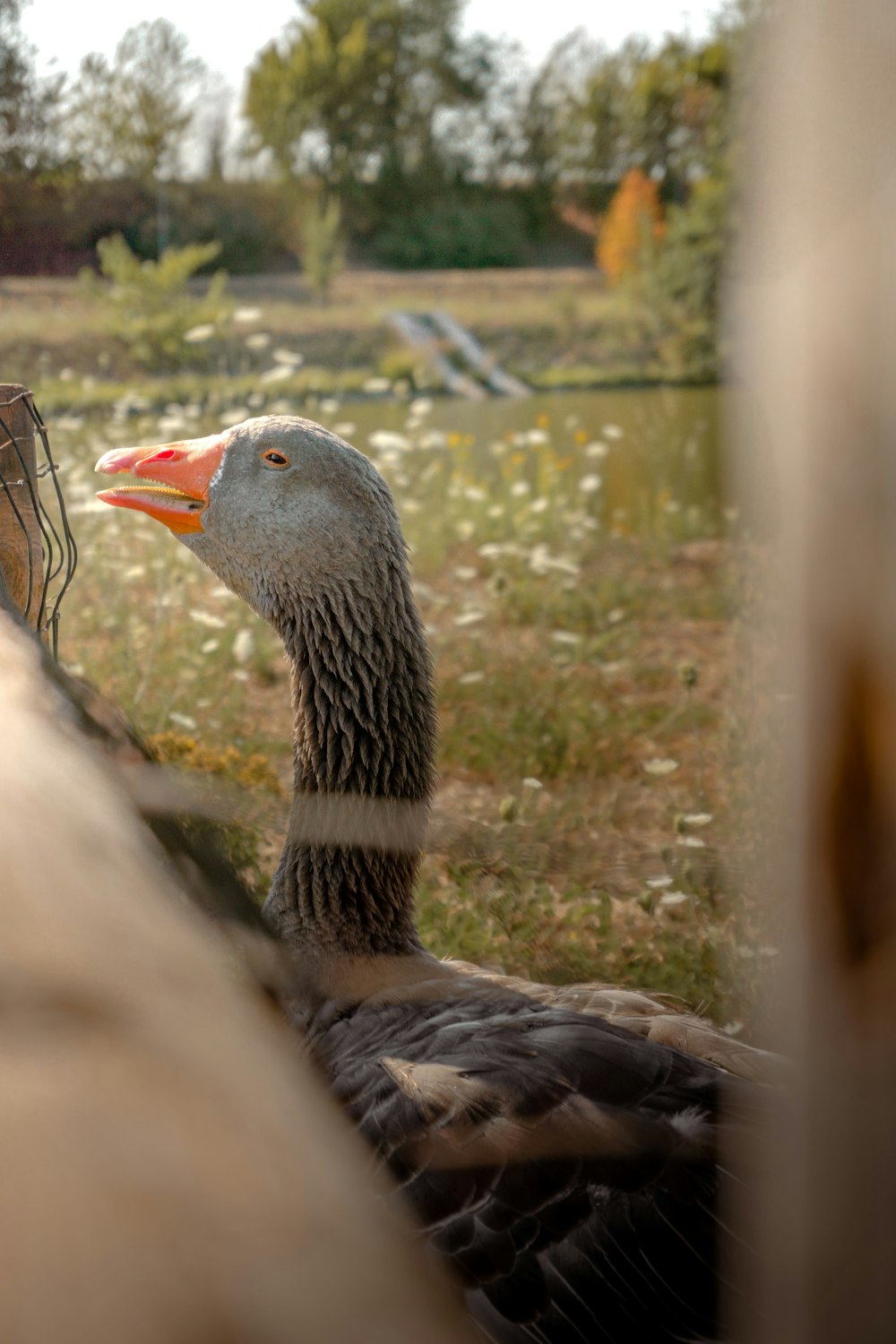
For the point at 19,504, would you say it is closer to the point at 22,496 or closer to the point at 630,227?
the point at 22,496

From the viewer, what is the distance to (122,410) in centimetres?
614

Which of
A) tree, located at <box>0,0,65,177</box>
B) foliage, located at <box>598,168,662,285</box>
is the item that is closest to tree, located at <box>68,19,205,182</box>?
tree, located at <box>0,0,65,177</box>

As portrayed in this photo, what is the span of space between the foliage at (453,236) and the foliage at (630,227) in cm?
123

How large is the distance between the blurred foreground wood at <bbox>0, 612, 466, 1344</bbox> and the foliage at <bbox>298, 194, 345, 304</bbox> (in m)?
13.1

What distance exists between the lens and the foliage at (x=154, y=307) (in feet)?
29.0

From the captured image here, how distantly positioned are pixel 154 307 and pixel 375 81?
8161 millimetres

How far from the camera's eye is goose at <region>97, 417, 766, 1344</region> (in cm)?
154

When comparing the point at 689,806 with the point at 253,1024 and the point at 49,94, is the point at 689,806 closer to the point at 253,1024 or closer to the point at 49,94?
the point at 253,1024

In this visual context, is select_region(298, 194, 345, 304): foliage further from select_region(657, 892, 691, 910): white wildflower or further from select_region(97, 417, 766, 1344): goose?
select_region(657, 892, 691, 910): white wildflower

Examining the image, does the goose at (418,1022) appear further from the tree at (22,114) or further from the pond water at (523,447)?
the tree at (22,114)

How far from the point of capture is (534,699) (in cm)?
502

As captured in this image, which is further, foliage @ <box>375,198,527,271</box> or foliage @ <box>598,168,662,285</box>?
foliage @ <box>375,198,527,271</box>

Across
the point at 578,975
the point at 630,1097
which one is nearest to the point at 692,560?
the point at 578,975

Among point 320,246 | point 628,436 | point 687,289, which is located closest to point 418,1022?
point 628,436
